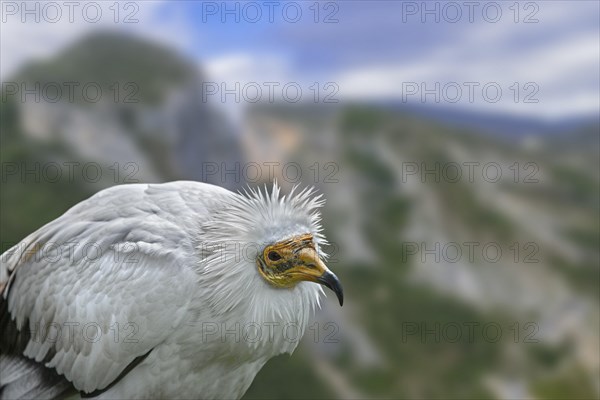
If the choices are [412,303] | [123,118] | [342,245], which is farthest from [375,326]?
[123,118]

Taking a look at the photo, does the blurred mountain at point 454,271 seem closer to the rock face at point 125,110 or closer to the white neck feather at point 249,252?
the rock face at point 125,110

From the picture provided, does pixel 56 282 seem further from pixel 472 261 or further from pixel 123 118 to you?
pixel 472 261

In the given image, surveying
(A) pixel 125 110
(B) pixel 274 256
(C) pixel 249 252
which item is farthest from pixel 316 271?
(A) pixel 125 110

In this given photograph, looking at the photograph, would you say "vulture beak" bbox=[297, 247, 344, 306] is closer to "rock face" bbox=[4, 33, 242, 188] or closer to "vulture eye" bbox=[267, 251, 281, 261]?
"vulture eye" bbox=[267, 251, 281, 261]

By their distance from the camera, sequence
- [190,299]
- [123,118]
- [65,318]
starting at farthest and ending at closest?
[123,118]
[65,318]
[190,299]

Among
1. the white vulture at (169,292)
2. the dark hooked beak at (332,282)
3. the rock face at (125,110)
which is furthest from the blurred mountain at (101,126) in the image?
the dark hooked beak at (332,282)

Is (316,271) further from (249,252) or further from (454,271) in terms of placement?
(454,271)

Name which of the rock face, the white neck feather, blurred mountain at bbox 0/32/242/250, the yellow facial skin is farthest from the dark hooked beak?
the rock face
